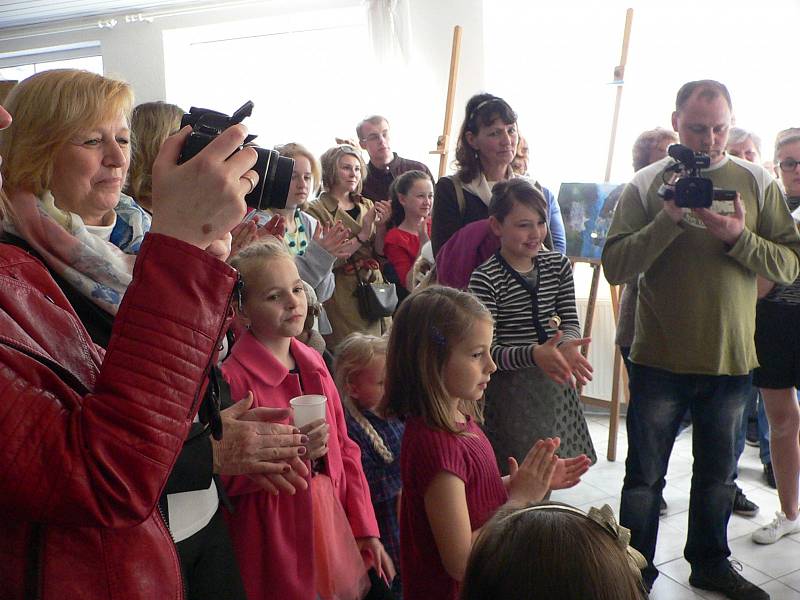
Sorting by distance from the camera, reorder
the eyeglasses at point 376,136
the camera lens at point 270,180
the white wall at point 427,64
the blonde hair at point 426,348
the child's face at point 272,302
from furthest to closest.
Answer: the white wall at point 427,64
the eyeglasses at point 376,136
the child's face at point 272,302
the blonde hair at point 426,348
the camera lens at point 270,180

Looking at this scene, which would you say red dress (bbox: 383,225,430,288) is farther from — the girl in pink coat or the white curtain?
the white curtain

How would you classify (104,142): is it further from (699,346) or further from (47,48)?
(47,48)

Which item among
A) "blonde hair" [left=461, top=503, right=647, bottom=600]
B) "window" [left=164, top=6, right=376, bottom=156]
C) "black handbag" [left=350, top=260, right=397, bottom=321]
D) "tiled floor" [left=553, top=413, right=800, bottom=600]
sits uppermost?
"window" [left=164, top=6, right=376, bottom=156]

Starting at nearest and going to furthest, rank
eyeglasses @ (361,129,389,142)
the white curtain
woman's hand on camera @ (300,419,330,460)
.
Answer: woman's hand on camera @ (300,419,330,460)
eyeglasses @ (361,129,389,142)
the white curtain

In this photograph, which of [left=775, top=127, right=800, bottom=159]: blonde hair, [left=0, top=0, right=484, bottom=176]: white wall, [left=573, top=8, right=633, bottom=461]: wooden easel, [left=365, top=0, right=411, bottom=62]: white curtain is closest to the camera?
[left=775, top=127, right=800, bottom=159]: blonde hair

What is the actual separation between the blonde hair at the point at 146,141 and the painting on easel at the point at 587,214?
232cm

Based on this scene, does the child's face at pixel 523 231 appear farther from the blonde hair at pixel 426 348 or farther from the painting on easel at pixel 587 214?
the painting on easel at pixel 587 214

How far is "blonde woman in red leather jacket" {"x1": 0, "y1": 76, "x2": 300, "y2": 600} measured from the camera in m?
0.61

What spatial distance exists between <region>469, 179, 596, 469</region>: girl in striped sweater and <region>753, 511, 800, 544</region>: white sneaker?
925 mm

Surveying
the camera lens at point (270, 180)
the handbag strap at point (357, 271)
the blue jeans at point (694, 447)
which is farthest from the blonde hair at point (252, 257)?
the handbag strap at point (357, 271)

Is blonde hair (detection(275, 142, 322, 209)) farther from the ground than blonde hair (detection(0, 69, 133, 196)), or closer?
closer

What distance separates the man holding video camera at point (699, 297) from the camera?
203 centimetres

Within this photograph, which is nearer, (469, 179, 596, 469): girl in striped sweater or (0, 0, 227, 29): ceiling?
(469, 179, 596, 469): girl in striped sweater

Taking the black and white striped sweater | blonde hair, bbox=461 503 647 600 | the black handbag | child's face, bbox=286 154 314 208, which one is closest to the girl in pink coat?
blonde hair, bbox=461 503 647 600
